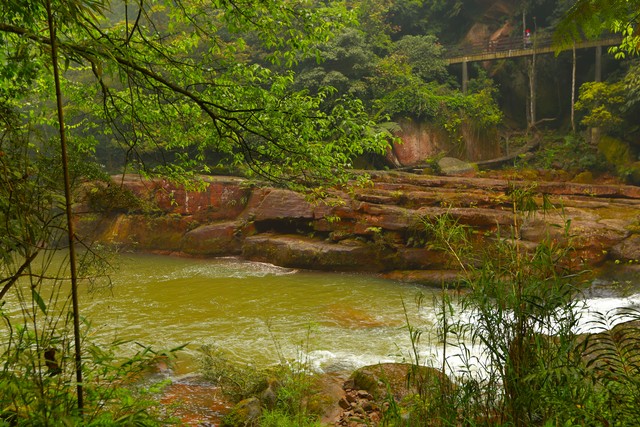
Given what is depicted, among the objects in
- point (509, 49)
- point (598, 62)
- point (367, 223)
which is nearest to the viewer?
point (367, 223)

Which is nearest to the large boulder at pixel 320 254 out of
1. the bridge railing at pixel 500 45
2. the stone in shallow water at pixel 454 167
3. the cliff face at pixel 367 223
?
the cliff face at pixel 367 223

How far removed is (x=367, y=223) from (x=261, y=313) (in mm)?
4888

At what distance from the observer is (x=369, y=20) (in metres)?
22.7

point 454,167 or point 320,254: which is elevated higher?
point 454,167

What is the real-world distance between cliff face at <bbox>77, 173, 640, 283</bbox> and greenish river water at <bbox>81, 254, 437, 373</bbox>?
0.76 m

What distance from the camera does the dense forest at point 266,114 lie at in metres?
2.44

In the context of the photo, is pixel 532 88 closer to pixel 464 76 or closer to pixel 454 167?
pixel 464 76

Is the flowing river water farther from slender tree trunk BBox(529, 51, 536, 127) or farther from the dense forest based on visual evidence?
slender tree trunk BBox(529, 51, 536, 127)

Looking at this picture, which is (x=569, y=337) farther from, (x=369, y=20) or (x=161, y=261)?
(x=369, y=20)

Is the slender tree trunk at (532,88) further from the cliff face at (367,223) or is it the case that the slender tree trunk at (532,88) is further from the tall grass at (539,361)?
the tall grass at (539,361)

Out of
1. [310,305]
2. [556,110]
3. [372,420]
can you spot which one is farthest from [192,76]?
[556,110]

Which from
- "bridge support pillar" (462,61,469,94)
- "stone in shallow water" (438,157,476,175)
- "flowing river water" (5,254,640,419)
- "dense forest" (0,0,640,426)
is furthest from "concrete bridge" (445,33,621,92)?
"flowing river water" (5,254,640,419)

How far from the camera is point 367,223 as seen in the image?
43.7 ft

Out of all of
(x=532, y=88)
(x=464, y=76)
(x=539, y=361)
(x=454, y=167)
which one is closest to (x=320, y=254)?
(x=454, y=167)
